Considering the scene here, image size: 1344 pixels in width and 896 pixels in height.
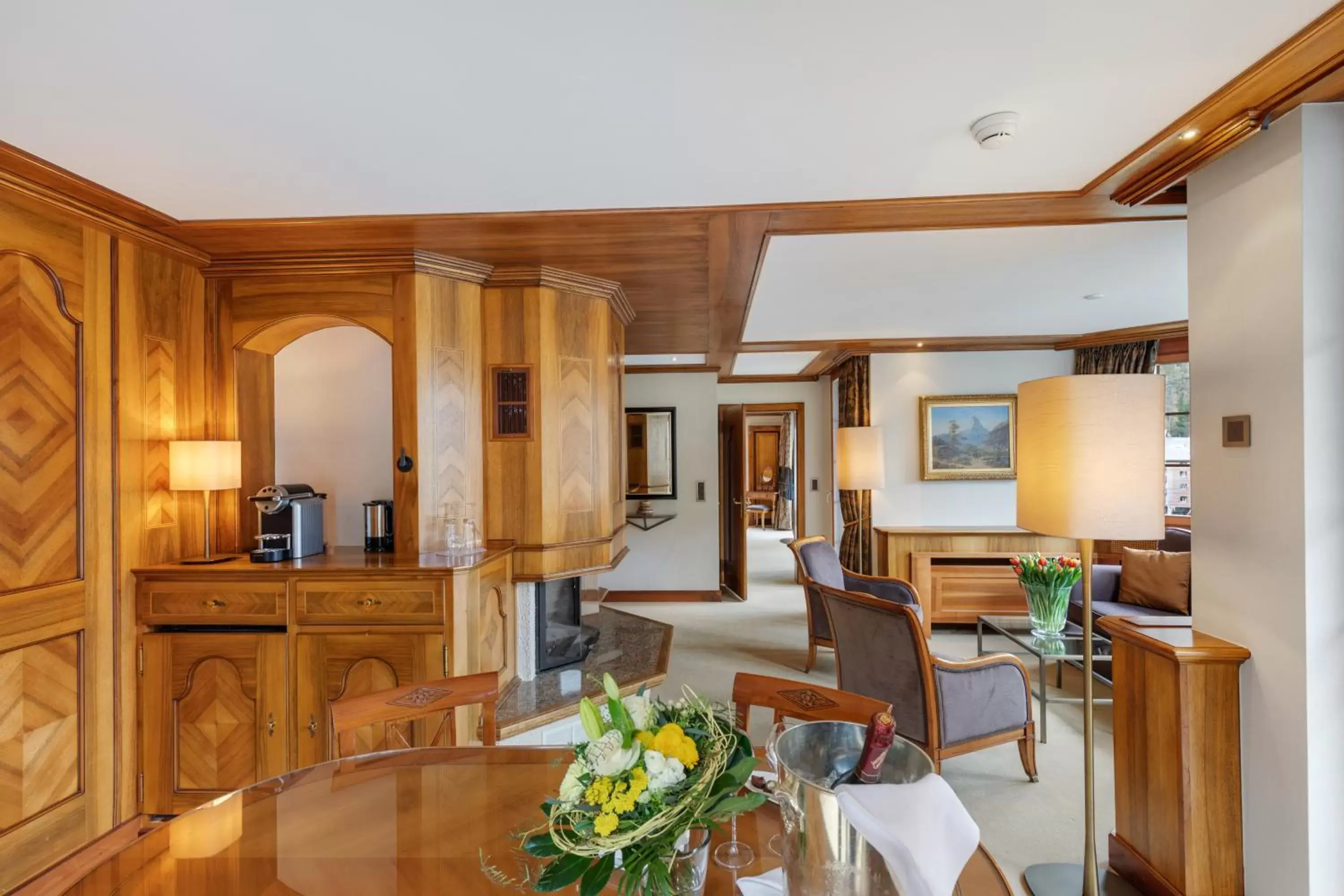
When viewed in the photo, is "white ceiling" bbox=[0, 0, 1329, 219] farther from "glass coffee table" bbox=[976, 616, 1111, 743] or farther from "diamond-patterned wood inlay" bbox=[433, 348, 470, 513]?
"glass coffee table" bbox=[976, 616, 1111, 743]

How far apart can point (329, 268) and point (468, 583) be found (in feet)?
5.41

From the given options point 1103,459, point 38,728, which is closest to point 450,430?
point 38,728

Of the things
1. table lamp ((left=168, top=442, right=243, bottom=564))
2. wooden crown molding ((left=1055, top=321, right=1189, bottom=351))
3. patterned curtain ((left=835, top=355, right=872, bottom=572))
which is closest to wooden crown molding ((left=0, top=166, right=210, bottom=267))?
table lamp ((left=168, top=442, right=243, bottom=564))

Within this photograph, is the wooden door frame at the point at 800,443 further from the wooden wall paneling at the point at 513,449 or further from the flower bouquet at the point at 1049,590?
Result: the wooden wall paneling at the point at 513,449

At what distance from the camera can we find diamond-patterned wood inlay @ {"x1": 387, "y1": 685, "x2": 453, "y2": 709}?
1.67 m

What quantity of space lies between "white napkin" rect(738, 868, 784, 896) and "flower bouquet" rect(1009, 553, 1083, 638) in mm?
3182

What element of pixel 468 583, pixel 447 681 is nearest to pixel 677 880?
pixel 447 681

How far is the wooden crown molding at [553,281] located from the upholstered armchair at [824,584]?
1.91 metres

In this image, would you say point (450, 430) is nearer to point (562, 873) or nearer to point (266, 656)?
point (266, 656)

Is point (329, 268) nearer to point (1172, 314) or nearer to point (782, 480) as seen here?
point (1172, 314)

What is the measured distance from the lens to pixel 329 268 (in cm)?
296

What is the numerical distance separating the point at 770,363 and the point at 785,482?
19.1ft

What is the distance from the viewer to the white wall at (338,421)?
3.25 metres

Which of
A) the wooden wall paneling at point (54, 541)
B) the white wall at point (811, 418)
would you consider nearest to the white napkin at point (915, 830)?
the wooden wall paneling at point (54, 541)
